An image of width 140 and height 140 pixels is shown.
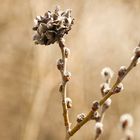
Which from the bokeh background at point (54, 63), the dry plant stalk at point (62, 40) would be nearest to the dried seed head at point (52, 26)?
the dry plant stalk at point (62, 40)

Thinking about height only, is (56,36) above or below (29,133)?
below

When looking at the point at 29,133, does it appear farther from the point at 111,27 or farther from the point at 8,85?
the point at 8,85

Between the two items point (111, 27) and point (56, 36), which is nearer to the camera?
point (56, 36)

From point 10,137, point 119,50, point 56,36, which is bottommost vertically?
point 56,36

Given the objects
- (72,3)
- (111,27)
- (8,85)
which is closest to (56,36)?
(72,3)

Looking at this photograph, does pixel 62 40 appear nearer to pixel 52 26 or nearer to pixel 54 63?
pixel 52 26

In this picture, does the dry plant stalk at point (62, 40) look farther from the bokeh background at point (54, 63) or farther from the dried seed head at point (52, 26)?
the bokeh background at point (54, 63)
